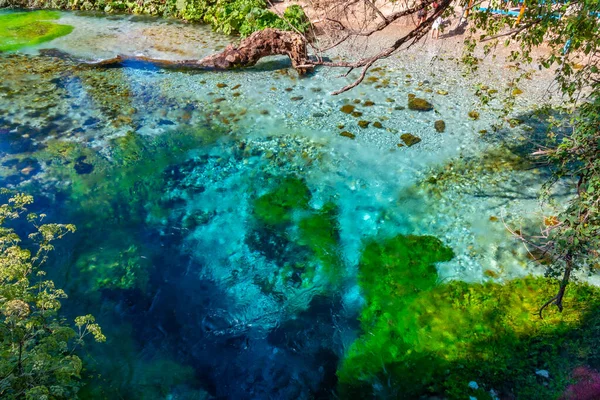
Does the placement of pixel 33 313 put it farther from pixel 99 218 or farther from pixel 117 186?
pixel 117 186

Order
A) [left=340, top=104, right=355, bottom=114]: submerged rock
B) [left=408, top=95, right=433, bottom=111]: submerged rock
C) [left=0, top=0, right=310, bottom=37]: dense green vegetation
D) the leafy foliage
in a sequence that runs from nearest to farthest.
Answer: the leafy foliage
[left=408, top=95, right=433, bottom=111]: submerged rock
[left=340, top=104, right=355, bottom=114]: submerged rock
[left=0, top=0, right=310, bottom=37]: dense green vegetation

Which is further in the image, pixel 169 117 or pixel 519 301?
pixel 169 117

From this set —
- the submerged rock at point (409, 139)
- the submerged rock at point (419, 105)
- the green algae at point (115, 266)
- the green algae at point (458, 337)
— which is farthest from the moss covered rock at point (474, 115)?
the green algae at point (115, 266)

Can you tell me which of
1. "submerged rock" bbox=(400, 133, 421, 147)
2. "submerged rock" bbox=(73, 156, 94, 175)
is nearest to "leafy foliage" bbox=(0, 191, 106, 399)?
"submerged rock" bbox=(73, 156, 94, 175)

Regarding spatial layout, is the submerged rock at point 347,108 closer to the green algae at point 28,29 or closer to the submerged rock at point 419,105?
the submerged rock at point 419,105

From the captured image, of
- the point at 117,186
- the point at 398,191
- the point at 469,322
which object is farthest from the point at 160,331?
the point at 398,191

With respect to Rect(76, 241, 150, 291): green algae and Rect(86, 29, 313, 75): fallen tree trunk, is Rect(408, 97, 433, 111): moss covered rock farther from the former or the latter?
Rect(76, 241, 150, 291): green algae

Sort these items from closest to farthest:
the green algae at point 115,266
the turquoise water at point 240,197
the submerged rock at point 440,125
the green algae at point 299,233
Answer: the turquoise water at point 240,197
the green algae at point 115,266
the green algae at point 299,233
the submerged rock at point 440,125
